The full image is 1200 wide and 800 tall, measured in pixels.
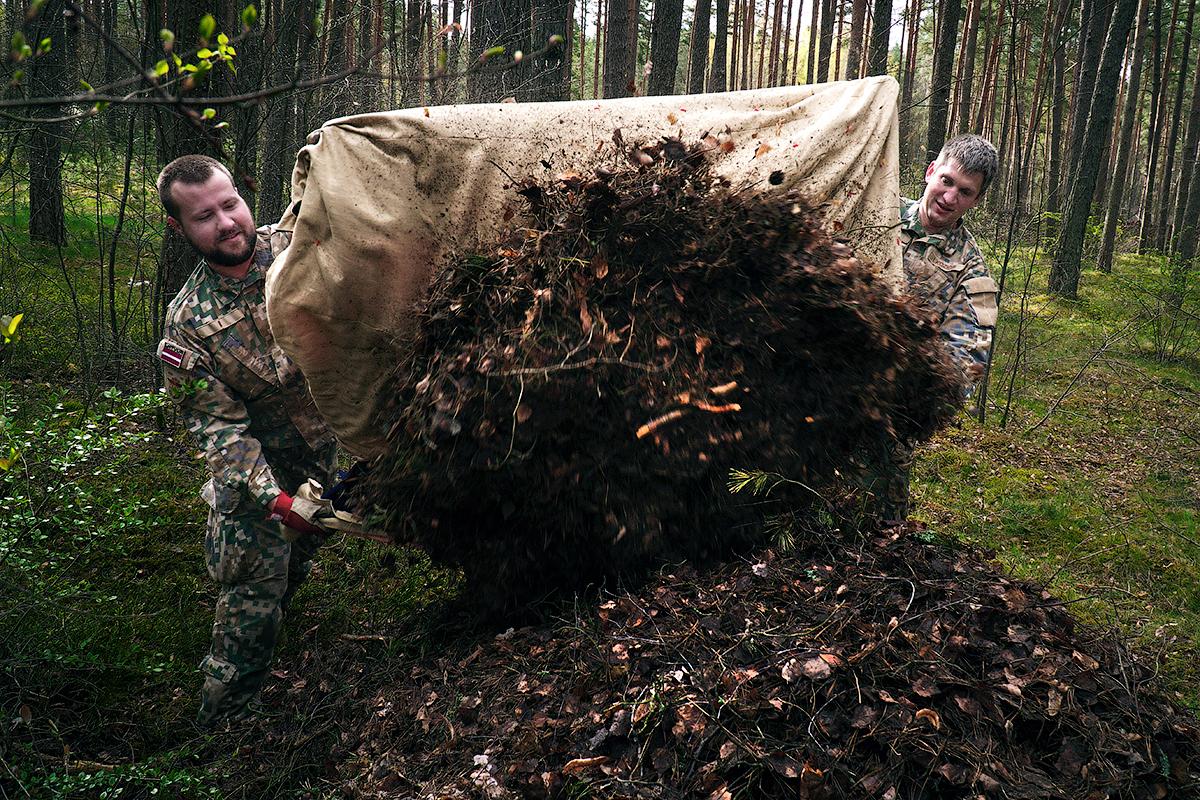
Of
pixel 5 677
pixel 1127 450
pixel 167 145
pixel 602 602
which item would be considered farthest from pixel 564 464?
pixel 1127 450

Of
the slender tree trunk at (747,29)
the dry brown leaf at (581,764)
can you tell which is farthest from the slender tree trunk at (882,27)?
the slender tree trunk at (747,29)

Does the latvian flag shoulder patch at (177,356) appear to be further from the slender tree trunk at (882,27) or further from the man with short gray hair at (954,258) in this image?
the slender tree trunk at (882,27)

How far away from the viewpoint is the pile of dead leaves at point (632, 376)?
2895mm

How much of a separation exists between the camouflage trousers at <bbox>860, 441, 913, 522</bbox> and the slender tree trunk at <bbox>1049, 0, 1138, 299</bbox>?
1001cm

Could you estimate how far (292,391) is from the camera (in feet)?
14.0

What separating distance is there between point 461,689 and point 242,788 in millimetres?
1054

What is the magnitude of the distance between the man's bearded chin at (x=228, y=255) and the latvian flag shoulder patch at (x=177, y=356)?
1.49 ft

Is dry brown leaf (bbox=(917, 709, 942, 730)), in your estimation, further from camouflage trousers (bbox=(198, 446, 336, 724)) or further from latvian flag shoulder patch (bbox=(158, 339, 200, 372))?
latvian flag shoulder patch (bbox=(158, 339, 200, 372))

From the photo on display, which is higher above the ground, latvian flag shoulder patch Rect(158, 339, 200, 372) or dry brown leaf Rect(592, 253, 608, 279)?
dry brown leaf Rect(592, 253, 608, 279)

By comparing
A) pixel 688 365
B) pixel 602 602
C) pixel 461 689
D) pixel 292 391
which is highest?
pixel 688 365

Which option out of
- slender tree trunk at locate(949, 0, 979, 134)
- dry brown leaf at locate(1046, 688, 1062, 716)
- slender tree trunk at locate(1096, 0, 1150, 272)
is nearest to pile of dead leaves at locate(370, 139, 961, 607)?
dry brown leaf at locate(1046, 688, 1062, 716)

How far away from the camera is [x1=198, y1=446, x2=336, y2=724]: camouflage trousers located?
13.2 feet

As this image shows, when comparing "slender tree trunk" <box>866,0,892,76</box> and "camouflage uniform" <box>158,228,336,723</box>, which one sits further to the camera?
"slender tree trunk" <box>866,0,892,76</box>

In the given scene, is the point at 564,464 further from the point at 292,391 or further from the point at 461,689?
the point at 292,391
